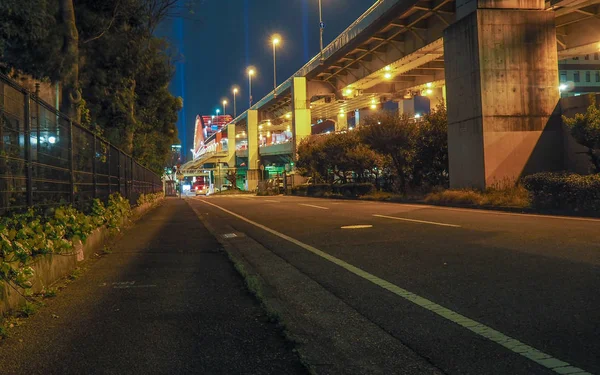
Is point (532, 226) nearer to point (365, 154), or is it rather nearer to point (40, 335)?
point (40, 335)

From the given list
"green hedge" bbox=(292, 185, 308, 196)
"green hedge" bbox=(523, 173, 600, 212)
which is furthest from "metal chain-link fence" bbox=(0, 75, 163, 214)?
"green hedge" bbox=(292, 185, 308, 196)

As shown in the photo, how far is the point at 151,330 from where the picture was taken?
4.59 m

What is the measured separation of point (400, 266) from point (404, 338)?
10.1 ft

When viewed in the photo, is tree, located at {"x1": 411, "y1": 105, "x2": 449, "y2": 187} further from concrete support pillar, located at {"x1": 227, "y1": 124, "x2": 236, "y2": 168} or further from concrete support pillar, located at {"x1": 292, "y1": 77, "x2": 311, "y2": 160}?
concrete support pillar, located at {"x1": 227, "y1": 124, "x2": 236, "y2": 168}

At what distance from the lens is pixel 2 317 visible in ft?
15.3

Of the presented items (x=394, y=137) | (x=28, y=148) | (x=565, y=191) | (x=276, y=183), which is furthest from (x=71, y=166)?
(x=276, y=183)

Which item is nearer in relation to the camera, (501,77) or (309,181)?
(501,77)

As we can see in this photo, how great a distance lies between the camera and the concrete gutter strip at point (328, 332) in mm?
3607

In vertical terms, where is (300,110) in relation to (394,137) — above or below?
above

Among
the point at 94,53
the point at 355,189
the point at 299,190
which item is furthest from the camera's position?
the point at 299,190

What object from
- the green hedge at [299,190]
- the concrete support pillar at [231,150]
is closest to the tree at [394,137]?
the green hedge at [299,190]

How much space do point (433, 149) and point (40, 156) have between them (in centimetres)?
2171

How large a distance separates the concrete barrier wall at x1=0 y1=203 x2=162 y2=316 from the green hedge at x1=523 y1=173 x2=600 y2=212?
40.8 ft

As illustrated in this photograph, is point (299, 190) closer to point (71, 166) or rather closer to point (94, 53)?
point (94, 53)
